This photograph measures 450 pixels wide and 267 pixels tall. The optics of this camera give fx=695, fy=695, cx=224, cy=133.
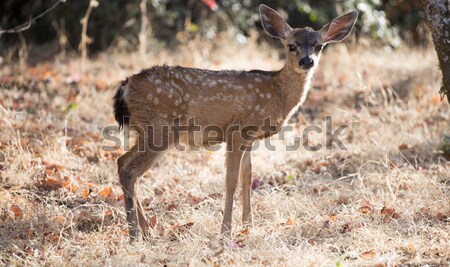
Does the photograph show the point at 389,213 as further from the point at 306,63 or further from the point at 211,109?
the point at 211,109

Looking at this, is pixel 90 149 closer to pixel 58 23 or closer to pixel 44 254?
pixel 44 254

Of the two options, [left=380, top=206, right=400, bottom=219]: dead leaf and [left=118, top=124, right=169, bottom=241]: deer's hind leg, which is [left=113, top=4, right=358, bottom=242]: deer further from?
[left=380, top=206, right=400, bottom=219]: dead leaf

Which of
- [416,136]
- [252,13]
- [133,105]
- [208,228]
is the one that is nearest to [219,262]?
[208,228]

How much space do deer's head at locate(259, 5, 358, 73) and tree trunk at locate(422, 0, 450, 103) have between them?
3.64 feet

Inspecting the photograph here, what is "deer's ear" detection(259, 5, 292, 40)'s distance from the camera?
7086mm

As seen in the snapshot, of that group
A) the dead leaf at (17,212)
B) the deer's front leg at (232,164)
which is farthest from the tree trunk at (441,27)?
the dead leaf at (17,212)

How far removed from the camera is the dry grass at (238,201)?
5312 mm

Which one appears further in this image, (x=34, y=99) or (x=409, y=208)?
(x=34, y=99)

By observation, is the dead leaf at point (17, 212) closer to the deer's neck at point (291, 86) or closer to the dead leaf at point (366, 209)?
the deer's neck at point (291, 86)

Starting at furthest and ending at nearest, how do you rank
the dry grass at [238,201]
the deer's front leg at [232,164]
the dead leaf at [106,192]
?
the dead leaf at [106,192] → the deer's front leg at [232,164] → the dry grass at [238,201]

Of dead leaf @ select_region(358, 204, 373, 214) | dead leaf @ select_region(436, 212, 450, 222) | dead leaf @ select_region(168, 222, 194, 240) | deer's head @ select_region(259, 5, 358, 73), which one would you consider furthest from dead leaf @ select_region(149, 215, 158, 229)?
dead leaf @ select_region(436, 212, 450, 222)

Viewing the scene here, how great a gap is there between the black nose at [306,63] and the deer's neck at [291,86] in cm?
21

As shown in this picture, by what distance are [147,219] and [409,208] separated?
2354 millimetres

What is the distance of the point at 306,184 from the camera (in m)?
7.18
